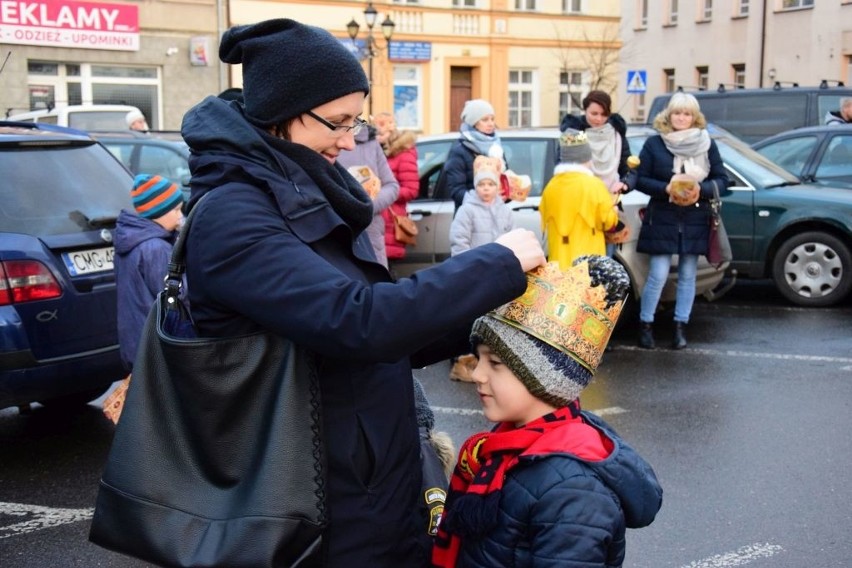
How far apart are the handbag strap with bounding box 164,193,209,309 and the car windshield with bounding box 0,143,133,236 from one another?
11.5 ft

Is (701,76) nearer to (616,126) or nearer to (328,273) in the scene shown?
(616,126)

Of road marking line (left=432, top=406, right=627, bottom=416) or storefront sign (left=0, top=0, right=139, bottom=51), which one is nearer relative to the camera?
road marking line (left=432, top=406, right=627, bottom=416)

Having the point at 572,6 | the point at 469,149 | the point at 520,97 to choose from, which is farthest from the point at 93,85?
the point at 469,149

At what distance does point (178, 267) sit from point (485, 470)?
2.54 ft

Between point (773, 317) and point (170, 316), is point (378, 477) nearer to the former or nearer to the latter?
point (170, 316)

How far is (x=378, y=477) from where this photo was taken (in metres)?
2.15

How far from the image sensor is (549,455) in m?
2.20

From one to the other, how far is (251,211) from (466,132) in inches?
254

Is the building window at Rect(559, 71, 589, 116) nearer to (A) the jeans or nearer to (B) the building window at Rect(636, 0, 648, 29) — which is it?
(B) the building window at Rect(636, 0, 648, 29)

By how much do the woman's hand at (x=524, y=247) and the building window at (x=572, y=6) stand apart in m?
39.5

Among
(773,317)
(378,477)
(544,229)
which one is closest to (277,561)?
(378,477)

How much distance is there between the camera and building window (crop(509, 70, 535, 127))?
128ft

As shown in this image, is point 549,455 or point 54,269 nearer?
point 549,455

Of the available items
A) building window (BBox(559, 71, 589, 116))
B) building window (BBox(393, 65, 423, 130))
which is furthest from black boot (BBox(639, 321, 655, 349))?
building window (BBox(559, 71, 589, 116))
